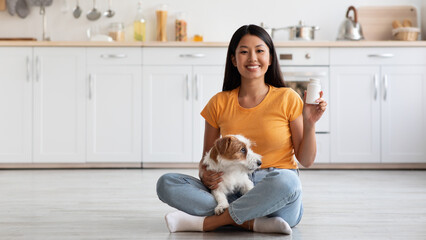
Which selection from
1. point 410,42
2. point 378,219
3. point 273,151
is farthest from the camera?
point 410,42

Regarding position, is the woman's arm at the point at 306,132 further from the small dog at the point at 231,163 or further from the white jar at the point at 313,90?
the small dog at the point at 231,163

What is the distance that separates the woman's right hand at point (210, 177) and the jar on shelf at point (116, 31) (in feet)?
10.0

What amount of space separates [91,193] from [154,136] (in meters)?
1.41

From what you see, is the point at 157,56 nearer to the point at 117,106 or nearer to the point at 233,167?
the point at 117,106

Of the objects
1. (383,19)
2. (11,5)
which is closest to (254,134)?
(383,19)

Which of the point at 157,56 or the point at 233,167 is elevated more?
the point at 157,56

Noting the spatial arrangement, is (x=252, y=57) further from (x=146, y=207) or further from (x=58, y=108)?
(x=58, y=108)

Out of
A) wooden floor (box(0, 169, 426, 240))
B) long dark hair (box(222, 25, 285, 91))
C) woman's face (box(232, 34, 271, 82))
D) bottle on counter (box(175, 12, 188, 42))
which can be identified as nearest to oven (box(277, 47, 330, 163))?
wooden floor (box(0, 169, 426, 240))

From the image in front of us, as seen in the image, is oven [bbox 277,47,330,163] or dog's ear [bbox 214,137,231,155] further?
oven [bbox 277,47,330,163]

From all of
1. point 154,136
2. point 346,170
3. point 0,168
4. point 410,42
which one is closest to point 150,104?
point 154,136

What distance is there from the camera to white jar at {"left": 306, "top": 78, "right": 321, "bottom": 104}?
5.63ft

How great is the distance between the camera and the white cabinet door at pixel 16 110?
429cm

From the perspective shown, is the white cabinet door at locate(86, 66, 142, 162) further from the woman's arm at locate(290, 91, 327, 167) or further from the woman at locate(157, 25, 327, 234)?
the woman's arm at locate(290, 91, 327, 167)

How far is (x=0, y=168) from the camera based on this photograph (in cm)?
433
